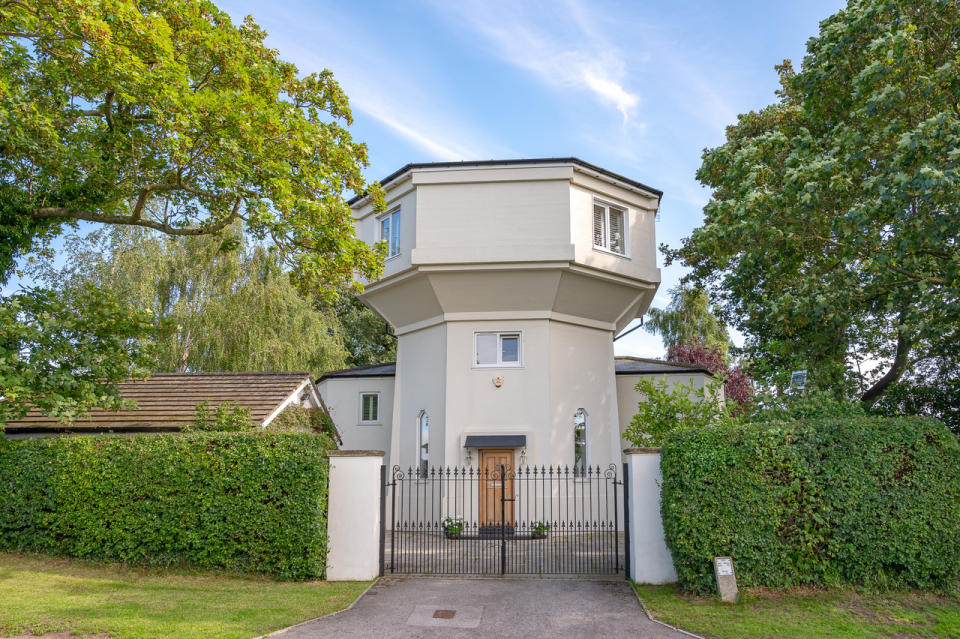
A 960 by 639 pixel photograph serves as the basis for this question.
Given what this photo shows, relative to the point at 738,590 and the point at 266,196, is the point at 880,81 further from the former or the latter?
the point at 266,196

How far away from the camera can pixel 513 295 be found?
18438mm

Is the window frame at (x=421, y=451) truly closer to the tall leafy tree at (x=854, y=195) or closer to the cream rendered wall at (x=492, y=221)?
the cream rendered wall at (x=492, y=221)

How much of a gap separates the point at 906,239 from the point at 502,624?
8.75 metres

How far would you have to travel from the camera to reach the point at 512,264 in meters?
17.7

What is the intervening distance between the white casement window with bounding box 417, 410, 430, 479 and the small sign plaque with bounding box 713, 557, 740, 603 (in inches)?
401

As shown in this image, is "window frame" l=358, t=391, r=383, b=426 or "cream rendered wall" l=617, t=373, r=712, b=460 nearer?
"cream rendered wall" l=617, t=373, r=712, b=460

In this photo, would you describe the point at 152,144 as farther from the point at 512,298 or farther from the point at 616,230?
the point at 616,230

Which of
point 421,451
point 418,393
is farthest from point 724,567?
point 418,393

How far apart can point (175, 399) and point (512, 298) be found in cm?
901

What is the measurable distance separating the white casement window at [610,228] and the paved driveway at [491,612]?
10130mm

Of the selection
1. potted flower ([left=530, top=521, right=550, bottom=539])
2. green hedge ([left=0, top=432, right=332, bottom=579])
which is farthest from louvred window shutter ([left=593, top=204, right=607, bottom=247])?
green hedge ([left=0, top=432, right=332, bottom=579])

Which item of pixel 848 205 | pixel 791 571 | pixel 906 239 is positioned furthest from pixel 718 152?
pixel 791 571

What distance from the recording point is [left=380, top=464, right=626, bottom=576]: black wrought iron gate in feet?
41.9

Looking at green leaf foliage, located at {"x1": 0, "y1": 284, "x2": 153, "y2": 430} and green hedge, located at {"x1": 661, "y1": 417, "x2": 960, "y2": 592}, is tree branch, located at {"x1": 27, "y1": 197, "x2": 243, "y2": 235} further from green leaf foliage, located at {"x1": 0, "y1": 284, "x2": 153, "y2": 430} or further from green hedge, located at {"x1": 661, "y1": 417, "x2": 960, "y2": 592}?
green hedge, located at {"x1": 661, "y1": 417, "x2": 960, "y2": 592}
